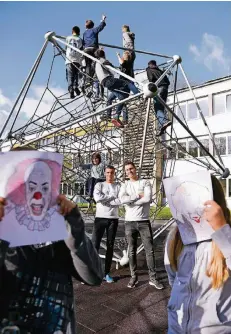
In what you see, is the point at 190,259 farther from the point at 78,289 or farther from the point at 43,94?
the point at 43,94

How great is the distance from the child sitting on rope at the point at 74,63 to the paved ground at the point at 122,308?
3489mm

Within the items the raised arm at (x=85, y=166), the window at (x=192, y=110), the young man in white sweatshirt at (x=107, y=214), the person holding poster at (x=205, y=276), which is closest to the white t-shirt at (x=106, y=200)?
the young man in white sweatshirt at (x=107, y=214)

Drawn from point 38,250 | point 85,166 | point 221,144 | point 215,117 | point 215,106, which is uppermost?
point 215,106

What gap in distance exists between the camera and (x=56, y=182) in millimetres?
1731

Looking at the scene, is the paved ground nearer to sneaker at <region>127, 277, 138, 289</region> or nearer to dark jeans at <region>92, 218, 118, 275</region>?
sneaker at <region>127, 277, 138, 289</region>

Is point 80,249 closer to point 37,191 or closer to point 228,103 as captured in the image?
point 37,191

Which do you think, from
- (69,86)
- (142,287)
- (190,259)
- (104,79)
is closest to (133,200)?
(142,287)

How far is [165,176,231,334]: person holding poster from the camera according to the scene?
5.97ft

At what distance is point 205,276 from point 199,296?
11 centimetres

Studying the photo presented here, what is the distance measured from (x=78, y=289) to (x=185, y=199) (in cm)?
367

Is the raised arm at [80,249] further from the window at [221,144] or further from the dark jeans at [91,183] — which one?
the window at [221,144]

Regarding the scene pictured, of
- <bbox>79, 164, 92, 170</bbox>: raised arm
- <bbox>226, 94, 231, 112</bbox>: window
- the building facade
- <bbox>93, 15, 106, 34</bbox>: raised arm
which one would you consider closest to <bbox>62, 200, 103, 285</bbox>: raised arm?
<bbox>79, 164, 92, 170</bbox>: raised arm

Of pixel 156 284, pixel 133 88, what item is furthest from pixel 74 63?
pixel 156 284

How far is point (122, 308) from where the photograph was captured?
432cm
